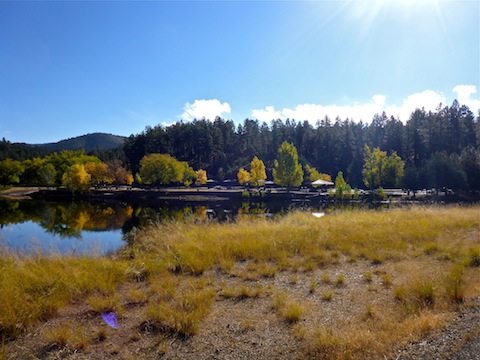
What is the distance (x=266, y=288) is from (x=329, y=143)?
89032 mm

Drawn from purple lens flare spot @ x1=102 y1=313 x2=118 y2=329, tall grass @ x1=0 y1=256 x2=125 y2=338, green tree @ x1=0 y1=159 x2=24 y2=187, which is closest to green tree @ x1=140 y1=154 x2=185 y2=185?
green tree @ x1=0 y1=159 x2=24 y2=187

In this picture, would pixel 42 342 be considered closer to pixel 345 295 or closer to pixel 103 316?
pixel 103 316

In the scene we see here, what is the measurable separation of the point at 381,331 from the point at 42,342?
13.8 ft

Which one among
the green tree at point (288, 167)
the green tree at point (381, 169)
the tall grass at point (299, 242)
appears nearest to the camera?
the tall grass at point (299, 242)

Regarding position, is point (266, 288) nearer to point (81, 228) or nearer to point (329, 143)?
point (81, 228)

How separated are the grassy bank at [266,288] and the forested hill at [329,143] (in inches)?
1844

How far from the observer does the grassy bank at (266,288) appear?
13.1 ft

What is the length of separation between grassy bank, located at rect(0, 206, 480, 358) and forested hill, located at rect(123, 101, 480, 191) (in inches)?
1844

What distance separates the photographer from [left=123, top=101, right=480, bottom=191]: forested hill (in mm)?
74562

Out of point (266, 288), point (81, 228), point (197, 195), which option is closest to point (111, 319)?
point (266, 288)

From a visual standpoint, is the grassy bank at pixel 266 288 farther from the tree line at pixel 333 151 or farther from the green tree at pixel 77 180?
the green tree at pixel 77 180

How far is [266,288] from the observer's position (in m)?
5.79

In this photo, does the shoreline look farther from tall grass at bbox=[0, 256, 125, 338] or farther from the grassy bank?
tall grass at bbox=[0, 256, 125, 338]

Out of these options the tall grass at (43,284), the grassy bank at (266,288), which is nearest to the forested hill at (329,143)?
the grassy bank at (266,288)
